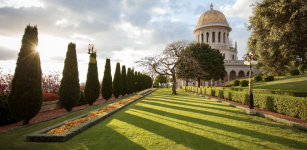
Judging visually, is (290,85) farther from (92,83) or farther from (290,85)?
(92,83)

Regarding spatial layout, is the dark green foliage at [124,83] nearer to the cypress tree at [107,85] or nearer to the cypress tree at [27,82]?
the cypress tree at [107,85]

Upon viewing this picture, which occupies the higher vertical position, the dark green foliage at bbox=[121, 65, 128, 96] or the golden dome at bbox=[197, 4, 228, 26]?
the golden dome at bbox=[197, 4, 228, 26]

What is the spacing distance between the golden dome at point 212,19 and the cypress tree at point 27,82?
61.5m

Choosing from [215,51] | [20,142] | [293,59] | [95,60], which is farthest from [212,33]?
[20,142]

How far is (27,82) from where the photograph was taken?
7.39 metres

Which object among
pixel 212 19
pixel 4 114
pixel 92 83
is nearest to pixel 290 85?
pixel 92 83

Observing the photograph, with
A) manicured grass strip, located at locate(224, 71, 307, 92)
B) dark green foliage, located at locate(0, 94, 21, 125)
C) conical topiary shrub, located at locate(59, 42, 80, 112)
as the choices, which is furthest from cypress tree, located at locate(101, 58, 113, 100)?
manicured grass strip, located at locate(224, 71, 307, 92)

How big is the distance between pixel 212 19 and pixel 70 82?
204 feet

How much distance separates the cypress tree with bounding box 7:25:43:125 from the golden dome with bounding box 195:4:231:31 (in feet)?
202

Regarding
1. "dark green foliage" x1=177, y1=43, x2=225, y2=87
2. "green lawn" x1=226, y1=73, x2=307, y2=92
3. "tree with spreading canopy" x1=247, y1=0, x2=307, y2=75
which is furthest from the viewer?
"dark green foliage" x1=177, y1=43, x2=225, y2=87

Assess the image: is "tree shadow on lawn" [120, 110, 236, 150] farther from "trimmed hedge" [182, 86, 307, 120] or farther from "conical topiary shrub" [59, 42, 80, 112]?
"trimmed hedge" [182, 86, 307, 120]

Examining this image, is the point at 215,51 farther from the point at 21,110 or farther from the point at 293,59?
the point at 21,110

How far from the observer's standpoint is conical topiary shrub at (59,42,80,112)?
1014 centimetres

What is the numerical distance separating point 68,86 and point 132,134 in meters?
6.98
